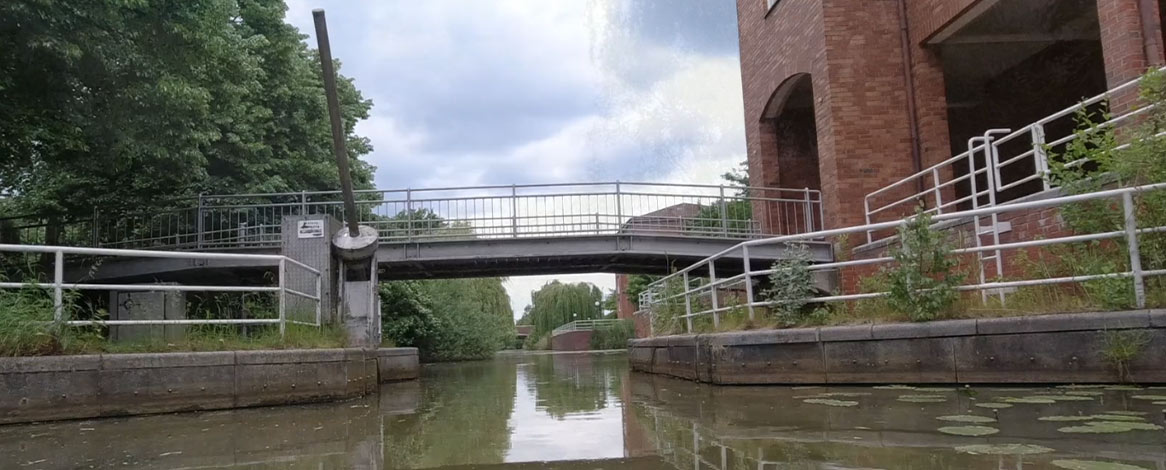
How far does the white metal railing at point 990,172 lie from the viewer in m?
7.75

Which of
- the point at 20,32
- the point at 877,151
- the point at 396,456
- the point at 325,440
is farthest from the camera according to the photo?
the point at 877,151

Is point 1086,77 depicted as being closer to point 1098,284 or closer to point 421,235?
point 1098,284

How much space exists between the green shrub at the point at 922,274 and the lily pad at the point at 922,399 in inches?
43.0

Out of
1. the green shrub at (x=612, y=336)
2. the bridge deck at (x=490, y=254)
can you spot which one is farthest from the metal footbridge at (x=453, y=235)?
the green shrub at (x=612, y=336)

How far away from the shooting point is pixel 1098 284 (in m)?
5.80

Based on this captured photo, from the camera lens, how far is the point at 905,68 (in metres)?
13.3

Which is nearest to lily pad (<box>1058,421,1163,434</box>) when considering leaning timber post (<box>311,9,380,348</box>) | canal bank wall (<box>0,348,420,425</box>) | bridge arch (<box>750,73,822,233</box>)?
canal bank wall (<box>0,348,420,425</box>)

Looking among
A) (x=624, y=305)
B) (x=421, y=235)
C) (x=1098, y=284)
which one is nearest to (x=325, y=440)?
(x=1098, y=284)

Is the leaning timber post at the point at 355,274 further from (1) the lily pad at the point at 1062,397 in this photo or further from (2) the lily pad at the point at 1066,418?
(2) the lily pad at the point at 1066,418

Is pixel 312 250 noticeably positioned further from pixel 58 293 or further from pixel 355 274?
pixel 58 293

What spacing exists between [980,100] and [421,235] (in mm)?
11453

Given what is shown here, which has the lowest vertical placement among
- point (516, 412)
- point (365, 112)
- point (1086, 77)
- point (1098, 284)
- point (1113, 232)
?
point (516, 412)

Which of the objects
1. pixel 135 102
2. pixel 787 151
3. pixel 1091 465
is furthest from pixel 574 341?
pixel 1091 465

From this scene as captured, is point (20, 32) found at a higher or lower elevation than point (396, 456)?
higher
